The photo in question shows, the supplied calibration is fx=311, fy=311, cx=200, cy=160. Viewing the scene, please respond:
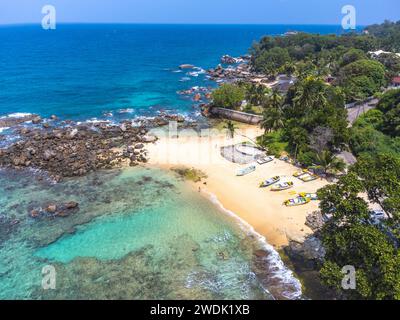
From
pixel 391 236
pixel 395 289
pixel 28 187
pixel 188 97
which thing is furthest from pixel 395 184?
pixel 188 97

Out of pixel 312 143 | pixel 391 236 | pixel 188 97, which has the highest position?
pixel 188 97

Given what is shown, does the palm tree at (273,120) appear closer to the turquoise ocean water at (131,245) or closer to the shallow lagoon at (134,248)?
the turquoise ocean water at (131,245)

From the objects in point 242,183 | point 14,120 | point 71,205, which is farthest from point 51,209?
point 14,120

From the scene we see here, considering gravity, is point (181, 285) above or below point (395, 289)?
below

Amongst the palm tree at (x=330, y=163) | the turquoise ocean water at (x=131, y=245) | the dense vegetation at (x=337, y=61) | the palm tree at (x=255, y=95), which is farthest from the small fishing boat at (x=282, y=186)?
the dense vegetation at (x=337, y=61)

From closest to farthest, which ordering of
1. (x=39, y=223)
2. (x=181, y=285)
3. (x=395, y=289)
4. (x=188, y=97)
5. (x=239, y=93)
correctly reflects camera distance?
(x=395, y=289)
(x=181, y=285)
(x=39, y=223)
(x=239, y=93)
(x=188, y=97)

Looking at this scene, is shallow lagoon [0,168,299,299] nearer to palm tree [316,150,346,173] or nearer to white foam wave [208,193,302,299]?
white foam wave [208,193,302,299]

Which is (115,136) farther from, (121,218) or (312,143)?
(312,143)
